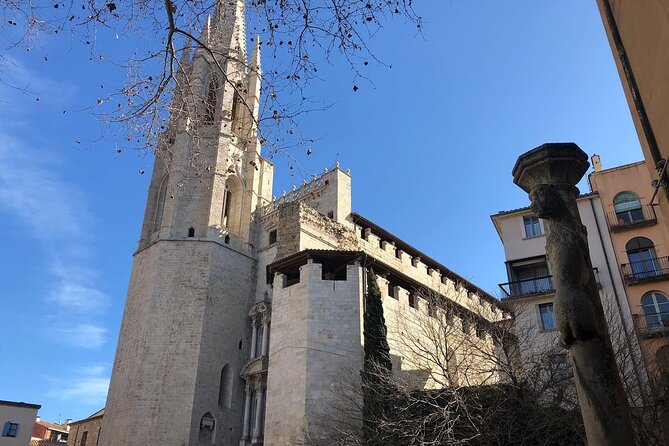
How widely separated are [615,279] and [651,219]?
3178mm

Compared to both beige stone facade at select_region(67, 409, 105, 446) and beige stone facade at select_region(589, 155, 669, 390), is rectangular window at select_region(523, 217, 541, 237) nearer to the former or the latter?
beige stone facade at select_region(589, 155, 669, 390)

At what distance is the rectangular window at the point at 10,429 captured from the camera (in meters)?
37.3

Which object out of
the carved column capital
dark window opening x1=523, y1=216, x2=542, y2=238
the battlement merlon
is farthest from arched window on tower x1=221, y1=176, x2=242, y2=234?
the carved column capital

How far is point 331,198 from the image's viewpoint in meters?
32.3

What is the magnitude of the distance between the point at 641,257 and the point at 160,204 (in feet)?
84.2

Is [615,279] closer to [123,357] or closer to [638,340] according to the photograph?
[638,340]

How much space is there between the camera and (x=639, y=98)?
6.85m

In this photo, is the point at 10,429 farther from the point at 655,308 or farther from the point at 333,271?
the point at 655,308

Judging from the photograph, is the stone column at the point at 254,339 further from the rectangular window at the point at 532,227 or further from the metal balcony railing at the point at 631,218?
the metal balcony railing at the point at 631,218

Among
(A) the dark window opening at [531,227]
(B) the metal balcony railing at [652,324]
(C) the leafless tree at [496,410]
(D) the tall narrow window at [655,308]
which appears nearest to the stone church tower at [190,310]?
(C) the leafless tree at [496,410]

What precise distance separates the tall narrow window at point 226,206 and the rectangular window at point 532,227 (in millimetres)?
16501

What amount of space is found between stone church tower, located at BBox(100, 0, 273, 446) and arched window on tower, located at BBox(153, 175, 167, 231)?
8 centimetres

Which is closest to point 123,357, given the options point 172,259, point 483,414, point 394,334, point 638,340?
point 172,259

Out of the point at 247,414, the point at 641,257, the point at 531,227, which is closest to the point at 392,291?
the point at 531,227
